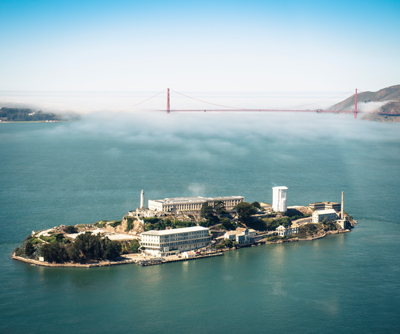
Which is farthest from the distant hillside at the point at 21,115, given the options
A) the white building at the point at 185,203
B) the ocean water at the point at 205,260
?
the white building at the point at 185,203

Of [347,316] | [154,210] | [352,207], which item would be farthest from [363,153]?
[347,316]

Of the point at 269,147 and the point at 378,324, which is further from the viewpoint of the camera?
the point at 269,147

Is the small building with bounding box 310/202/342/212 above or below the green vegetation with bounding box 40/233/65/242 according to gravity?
above

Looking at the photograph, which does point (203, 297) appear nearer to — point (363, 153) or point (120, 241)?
point (120, 241)

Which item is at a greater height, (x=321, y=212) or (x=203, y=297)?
(x=321, y=212)

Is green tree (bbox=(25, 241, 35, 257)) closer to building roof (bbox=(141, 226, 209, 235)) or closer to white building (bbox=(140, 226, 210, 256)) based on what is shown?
white building (bbox=(140, 226, 210, 256))

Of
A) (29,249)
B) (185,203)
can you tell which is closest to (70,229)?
(29,249)

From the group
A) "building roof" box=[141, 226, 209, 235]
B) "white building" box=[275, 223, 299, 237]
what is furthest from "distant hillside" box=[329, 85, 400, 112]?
"building roof" box=[141, 226, 209, 235]

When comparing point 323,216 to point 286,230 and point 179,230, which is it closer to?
point 286,230

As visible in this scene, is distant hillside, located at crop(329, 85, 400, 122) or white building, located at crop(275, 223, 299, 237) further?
distant hillside, located at crop(329, 85, 400, 122)
